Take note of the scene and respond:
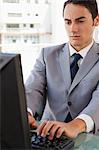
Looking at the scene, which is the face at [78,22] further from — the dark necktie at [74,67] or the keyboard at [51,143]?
the keyboard at [51,143]

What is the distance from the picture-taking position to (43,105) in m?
1.69

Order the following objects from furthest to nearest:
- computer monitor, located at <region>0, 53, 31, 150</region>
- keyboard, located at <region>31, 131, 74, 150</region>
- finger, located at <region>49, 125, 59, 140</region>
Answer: finger, located at <region>49, 125, 59, 140</region>, keyboard, located at <region>31, 131, 74, 150</region>, computer monitor, located at <region>0, 53, 31, 150</region>

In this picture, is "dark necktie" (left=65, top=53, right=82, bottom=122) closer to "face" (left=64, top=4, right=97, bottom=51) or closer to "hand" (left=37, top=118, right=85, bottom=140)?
"face" (left=64, top=4, right=97, bottom=51)

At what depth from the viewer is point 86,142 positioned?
43.6 inches

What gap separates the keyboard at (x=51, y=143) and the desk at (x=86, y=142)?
→ 0.15ft

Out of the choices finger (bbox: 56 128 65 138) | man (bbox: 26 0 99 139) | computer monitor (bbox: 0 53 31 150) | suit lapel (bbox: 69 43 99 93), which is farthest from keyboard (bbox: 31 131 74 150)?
suit lapel (bbox: 69 43 99 93)

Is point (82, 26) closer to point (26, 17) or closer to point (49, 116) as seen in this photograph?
point (49, 116)

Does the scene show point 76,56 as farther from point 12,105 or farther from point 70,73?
point 12,105

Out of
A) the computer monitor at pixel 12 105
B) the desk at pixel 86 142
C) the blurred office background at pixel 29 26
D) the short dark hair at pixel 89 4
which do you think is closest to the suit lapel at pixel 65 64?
the short dark hair at pixel 89 4

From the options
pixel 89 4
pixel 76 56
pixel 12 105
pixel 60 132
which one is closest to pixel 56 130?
pixel 60 132

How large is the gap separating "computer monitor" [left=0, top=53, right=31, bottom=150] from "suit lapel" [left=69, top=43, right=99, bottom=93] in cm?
86

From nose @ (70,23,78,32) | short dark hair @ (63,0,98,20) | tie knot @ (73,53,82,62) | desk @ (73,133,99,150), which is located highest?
short dark hair @ (63,0,98,20)

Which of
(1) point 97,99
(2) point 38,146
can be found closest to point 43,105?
(1) point 97,99

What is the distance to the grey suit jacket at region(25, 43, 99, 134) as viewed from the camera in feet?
5.08
